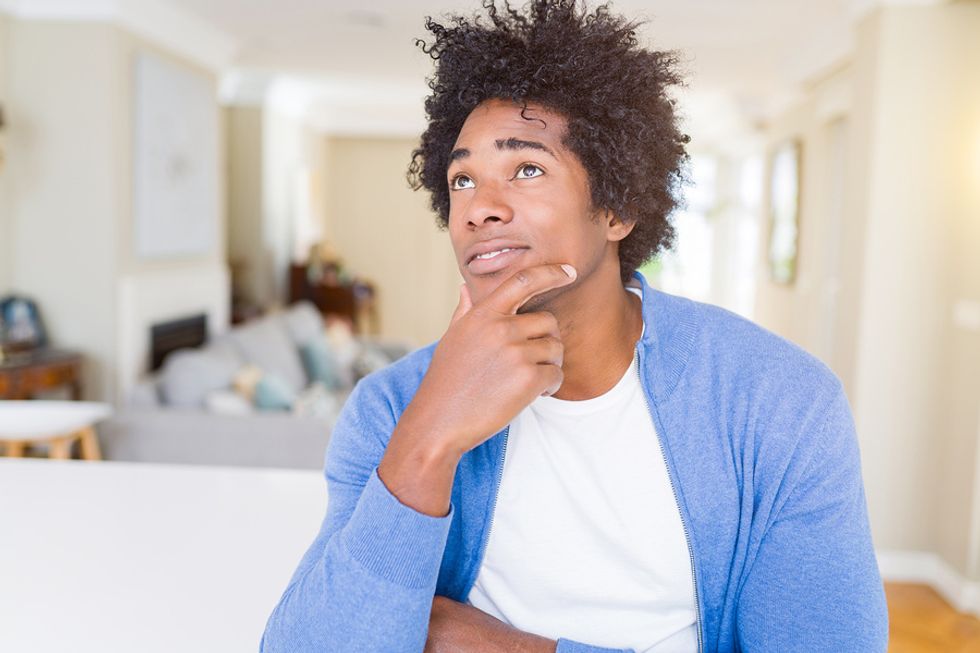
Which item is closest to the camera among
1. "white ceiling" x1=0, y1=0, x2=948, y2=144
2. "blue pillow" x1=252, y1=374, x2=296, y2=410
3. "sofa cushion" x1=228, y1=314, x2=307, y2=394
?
"blue pillow" x1=252, y1=374, x2=296, y2=410

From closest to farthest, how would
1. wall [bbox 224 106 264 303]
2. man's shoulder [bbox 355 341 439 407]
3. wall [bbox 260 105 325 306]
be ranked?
man's shoulder [bbox 355 341 439 407] → wall [bbox 224 106 264 303] → wall [bbox 260 105 325 306]

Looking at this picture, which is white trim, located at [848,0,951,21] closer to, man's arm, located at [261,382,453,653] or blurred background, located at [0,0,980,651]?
blurred background, located at [0,0,980,651]

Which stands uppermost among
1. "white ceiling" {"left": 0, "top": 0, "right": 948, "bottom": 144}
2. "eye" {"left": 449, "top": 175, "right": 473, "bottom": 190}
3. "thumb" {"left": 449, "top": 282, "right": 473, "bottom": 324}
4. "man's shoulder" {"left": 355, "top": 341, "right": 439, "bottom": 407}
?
"white ceiling" {"left": 0, "top": 0, "right": 948, "bottom": 144}

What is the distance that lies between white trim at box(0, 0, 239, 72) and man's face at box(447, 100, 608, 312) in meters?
3.69

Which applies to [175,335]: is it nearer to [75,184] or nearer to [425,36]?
[75,184]

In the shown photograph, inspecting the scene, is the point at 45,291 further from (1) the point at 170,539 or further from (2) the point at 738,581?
(2) the point at 738,581

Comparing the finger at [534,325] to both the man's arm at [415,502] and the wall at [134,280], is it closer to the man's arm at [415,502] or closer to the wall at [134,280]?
the man's arm at [415,502]

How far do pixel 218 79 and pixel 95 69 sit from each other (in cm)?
152

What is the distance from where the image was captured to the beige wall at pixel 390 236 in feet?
34.4

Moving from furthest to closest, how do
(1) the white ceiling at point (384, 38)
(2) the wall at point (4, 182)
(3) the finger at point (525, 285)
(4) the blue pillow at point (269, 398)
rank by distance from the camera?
1. (1) the white ceiling at point (384, 38)
2. (2) the wall at point (4, 182)
3. (4) the blue pillow at point (269, 398)
4. (3) the finger at point (525, 285)

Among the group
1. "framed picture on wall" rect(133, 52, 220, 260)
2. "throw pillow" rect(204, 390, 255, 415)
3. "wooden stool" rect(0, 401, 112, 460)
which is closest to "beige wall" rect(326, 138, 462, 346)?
"framed picture on wall" rect(133, 52, 220, 260)

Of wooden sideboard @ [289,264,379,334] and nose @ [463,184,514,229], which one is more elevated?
nose @ [463,184,514,229]

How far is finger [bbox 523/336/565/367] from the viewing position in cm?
96

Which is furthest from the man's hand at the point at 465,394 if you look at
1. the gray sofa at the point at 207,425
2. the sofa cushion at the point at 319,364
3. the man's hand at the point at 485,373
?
the sofa cushion at the point at 319,364
